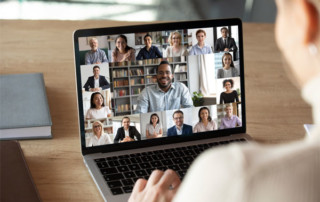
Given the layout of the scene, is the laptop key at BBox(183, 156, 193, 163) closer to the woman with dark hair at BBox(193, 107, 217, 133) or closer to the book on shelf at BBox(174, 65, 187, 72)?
the woman with dark hair at BBox(193, 107, 217, 133)

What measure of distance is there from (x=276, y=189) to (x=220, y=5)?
3449mm

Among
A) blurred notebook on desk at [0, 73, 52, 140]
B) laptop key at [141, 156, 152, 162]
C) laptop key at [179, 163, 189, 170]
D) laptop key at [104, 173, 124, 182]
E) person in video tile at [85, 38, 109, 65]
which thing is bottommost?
laptop key at [104, 173, 124, 182]

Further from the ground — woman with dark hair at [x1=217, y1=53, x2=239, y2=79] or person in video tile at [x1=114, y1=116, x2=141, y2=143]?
woman with dark hair at [x1=217, y1=53, x2=239, y2=79]

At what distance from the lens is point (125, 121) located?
1245 mm

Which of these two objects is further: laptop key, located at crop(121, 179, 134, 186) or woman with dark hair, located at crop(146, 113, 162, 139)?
woman with dark hair, located at crop(146, 113, 162, 139)

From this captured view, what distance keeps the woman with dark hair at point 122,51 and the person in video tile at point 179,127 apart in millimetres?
169

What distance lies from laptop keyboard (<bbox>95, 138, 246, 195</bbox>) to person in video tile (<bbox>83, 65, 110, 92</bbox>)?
0.16m

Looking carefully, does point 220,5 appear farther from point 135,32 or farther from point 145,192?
point 145,192

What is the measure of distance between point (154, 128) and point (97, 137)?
0.13m

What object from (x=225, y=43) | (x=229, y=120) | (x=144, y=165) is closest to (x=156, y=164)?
(x=144, y=165)

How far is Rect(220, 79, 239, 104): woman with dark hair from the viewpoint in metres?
1.32

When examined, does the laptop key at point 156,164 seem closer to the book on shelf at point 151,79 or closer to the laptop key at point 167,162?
the laptop key at point 167,162

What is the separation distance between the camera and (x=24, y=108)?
1.39 m

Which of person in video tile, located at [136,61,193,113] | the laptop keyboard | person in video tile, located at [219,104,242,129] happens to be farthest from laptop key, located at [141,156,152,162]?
person in video tile, located at [219,104,242,129]
